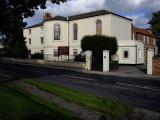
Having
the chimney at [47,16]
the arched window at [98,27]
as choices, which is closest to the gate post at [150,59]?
the arched window at [98,27]

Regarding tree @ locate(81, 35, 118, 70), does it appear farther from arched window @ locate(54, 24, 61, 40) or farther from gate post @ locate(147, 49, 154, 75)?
arched window @ locate(54, 24, 61, 40)

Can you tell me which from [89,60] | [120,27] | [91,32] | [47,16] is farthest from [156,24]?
[89,60]

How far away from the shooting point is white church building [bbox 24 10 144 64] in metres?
48.7

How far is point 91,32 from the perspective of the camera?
176ft

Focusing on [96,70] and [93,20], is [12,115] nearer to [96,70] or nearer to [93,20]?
[96,70]

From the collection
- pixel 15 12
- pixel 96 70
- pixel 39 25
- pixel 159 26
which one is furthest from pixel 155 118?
pixel 159 26

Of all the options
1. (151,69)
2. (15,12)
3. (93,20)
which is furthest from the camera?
(93,20)

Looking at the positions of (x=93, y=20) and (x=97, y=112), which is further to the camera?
(x=93, y=20)

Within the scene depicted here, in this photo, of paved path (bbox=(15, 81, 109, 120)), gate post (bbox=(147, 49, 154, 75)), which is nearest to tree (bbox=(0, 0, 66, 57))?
paved path (bbox=(15, 81, 109, 120))

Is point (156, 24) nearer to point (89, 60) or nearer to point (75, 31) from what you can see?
point (75, 31)

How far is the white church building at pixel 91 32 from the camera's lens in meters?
48.7

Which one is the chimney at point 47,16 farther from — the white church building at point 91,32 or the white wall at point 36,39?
the white wall at point 36,39

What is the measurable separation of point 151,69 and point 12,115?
23427 millimetres

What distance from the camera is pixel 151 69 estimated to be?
30.0 m
